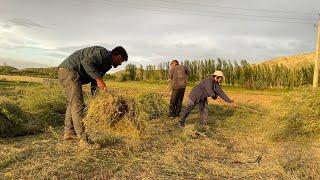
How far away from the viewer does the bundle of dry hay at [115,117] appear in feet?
17.0

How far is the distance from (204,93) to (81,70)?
10.4ft

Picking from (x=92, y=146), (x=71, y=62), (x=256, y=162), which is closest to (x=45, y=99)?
(x=71, y=62)

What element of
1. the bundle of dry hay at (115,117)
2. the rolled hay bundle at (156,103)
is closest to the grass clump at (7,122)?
the bundle of dry hay at (115,117)

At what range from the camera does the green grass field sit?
4191mm

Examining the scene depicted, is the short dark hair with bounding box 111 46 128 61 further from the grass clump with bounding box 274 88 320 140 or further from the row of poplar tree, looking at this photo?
the row of poplar tree

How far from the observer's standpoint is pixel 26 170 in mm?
4137

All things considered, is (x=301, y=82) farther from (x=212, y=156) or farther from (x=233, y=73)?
(x=212, y=156)

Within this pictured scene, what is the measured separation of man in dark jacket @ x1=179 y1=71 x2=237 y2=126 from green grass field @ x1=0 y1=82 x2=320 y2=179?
1.30 feet

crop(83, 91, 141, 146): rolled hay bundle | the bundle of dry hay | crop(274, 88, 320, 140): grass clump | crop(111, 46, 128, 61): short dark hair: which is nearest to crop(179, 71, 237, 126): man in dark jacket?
crop(274, 88, 320, 140): grass clump

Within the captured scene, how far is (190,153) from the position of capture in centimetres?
527

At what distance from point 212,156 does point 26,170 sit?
257cm

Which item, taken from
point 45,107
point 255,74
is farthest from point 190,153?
point 255,74

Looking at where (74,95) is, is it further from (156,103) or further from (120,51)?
(156,103)

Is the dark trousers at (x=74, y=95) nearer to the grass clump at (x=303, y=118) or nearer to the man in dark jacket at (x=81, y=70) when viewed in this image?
the man in dark jacket at (x=81, y=70)
